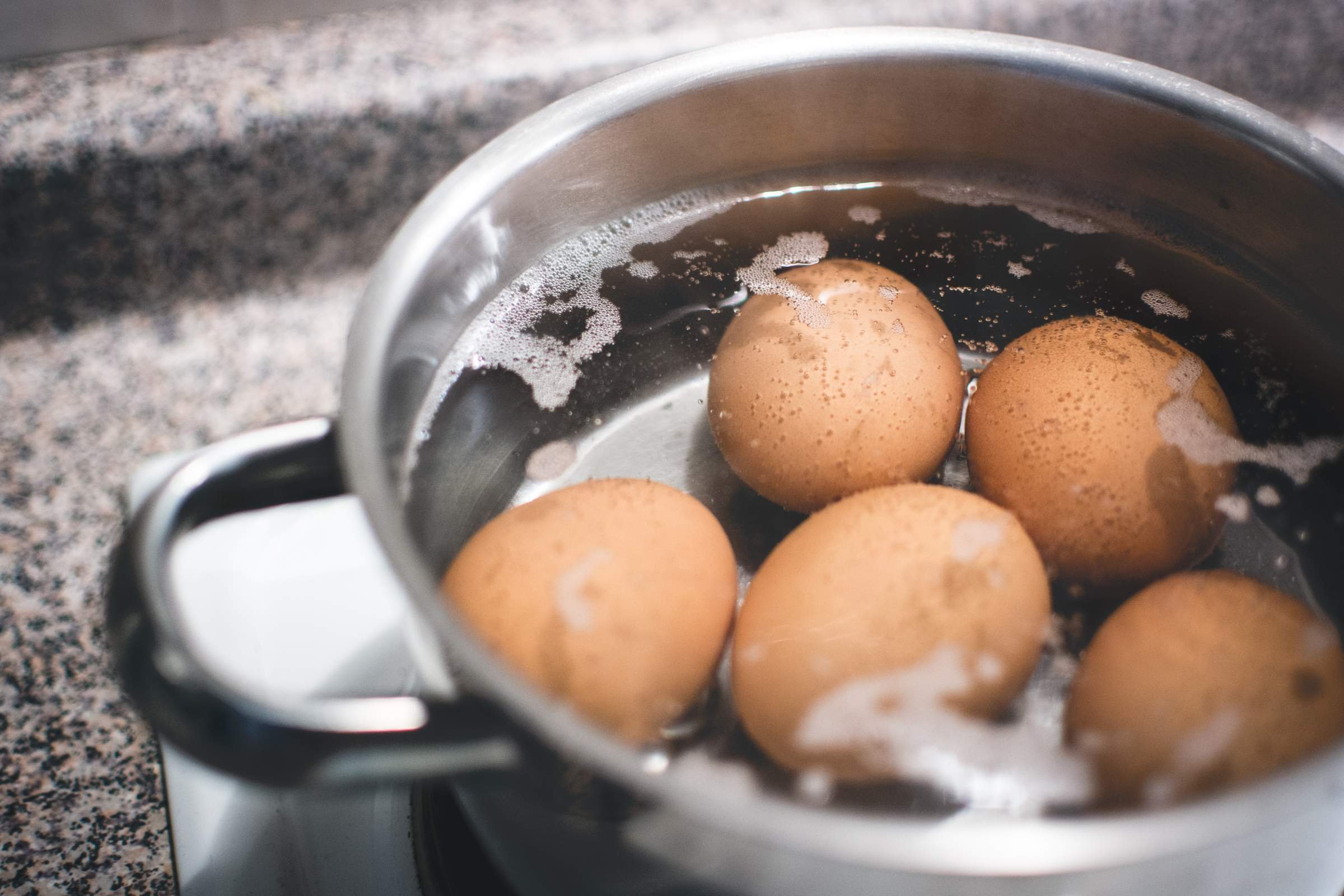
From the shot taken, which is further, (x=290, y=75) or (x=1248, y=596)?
(x=290, y=75)

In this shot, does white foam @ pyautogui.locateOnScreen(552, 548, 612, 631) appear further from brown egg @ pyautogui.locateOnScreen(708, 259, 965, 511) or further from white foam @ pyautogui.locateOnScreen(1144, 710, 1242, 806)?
white foam @ pyautogui.locateOnScreen(1144, 710, 1242, 806)

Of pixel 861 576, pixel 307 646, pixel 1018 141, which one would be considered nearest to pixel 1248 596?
pixel 861 576

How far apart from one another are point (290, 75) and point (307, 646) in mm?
447

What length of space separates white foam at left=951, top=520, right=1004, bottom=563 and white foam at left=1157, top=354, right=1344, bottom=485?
116 mm

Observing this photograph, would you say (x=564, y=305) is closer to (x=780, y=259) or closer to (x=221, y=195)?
(x=780, y=259)

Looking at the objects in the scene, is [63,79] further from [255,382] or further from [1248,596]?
[1248,596]

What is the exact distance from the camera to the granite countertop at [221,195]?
0.68m

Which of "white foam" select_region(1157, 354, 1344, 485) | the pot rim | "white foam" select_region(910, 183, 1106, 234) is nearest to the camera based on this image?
the pot rim

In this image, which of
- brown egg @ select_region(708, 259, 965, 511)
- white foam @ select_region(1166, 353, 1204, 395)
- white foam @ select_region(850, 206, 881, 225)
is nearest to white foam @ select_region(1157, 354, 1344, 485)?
white foam @ select_region(1166, 353, 1204, 395)

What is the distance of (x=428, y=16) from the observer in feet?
2.52

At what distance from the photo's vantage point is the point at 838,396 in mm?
489

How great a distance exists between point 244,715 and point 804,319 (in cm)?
35

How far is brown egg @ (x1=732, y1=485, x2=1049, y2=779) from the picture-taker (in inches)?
15.4

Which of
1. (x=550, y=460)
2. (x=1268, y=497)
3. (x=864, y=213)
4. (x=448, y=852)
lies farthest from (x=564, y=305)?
(x=1268, y=497)
